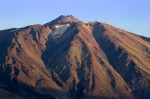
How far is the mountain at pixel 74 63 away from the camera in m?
118

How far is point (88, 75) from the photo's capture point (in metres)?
126

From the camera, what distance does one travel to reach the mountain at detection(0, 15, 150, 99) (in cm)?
11775

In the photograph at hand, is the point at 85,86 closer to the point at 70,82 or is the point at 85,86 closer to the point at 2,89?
the point at 70,82

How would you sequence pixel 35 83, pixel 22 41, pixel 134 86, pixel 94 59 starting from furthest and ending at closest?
1. pixel 22 41
2. pixel 94 59
3. pixel 134 86
4. pixel 35 83

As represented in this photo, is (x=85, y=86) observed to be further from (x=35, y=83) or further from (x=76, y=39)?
(x=76, y=39)

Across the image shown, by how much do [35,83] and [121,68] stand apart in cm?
4204

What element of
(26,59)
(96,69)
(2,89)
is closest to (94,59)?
(96,69)

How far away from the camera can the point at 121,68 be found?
138 m

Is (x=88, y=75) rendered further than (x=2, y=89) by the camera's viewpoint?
→ Yes

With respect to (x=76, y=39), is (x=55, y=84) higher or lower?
lower

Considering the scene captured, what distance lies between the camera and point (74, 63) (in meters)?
132

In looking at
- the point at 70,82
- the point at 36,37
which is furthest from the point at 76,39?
the point at 70,82

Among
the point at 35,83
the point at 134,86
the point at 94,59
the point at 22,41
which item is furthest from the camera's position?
the point at 22,41

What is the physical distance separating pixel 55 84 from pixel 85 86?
40.0ft
